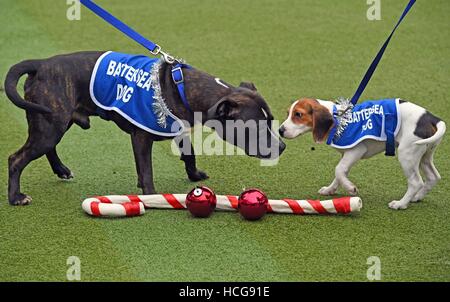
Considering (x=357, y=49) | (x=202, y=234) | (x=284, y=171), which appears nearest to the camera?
(x=202, y=234)

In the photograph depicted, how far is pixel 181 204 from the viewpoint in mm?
5094

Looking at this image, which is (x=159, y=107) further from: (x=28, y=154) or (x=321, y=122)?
(x=321, y=122)

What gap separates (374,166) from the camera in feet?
19.4

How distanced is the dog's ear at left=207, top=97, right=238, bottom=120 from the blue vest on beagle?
0.68 meters

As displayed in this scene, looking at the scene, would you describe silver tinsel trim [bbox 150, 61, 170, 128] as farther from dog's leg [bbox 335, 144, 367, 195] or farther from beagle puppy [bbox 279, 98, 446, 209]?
dog's leg [bbox 335, 144, 367, 195]

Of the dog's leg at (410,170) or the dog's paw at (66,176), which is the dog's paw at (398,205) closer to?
the dog's leg at (410,170)

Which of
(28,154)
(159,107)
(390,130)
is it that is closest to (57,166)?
(28,154)

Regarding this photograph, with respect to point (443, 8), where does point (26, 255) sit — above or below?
below

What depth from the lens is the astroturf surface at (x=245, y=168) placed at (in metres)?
4.36

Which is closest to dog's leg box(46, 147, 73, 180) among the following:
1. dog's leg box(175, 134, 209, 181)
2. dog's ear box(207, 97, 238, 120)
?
dog's leg box(175, 134, 209, 181)

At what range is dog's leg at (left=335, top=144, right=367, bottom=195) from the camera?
204 inches

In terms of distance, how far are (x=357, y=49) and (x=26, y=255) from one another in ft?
16.9

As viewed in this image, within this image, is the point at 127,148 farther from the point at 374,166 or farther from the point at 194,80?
the point at 374,166

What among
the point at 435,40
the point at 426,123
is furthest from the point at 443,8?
the point at 426,123
